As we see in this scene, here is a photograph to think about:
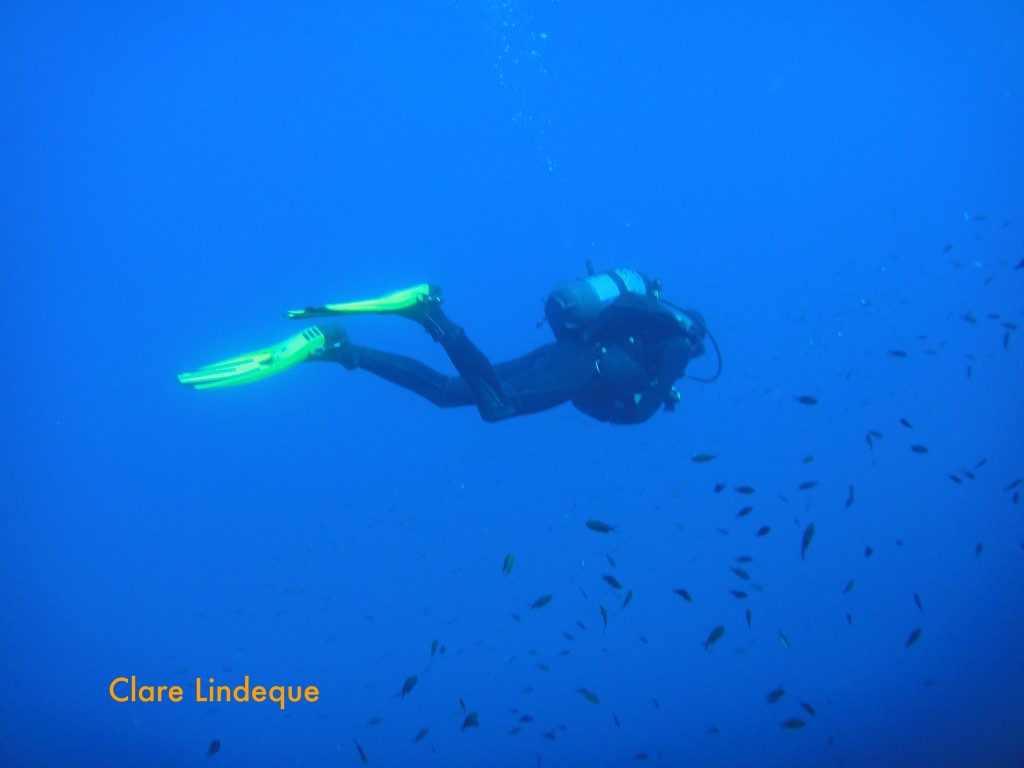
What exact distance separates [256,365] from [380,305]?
3.55 ft

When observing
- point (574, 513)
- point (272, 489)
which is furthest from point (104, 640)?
point (574, 513)

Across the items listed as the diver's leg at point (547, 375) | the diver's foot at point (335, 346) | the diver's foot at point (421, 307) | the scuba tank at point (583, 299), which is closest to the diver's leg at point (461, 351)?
the diver's foot at point (421, 307)

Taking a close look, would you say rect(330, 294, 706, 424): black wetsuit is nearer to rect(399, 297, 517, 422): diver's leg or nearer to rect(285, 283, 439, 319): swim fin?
rect(399, 297, 517, 422): diver's leg

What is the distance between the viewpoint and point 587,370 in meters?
5.71

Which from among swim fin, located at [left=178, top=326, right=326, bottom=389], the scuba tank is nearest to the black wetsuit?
the scuba tank

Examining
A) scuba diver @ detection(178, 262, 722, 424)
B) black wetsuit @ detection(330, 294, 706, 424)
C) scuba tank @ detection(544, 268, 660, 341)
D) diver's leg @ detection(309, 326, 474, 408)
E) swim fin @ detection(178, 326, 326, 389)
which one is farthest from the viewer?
scuba tank @ detection(544, 268, 660, 341)

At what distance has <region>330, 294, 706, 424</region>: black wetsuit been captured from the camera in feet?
16.8

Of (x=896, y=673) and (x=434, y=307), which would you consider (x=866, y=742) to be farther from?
(x=434, y=307)

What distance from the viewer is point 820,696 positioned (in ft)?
54.6

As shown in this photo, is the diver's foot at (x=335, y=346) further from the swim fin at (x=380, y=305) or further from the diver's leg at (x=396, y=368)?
the swim fin at (x=380, y=305)

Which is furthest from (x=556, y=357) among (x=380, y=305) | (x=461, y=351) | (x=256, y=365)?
(x=256, y=365)

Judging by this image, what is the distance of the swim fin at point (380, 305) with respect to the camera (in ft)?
15.4

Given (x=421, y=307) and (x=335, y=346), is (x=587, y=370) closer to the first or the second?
(x=421, y=307)

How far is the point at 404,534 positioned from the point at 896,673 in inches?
595
